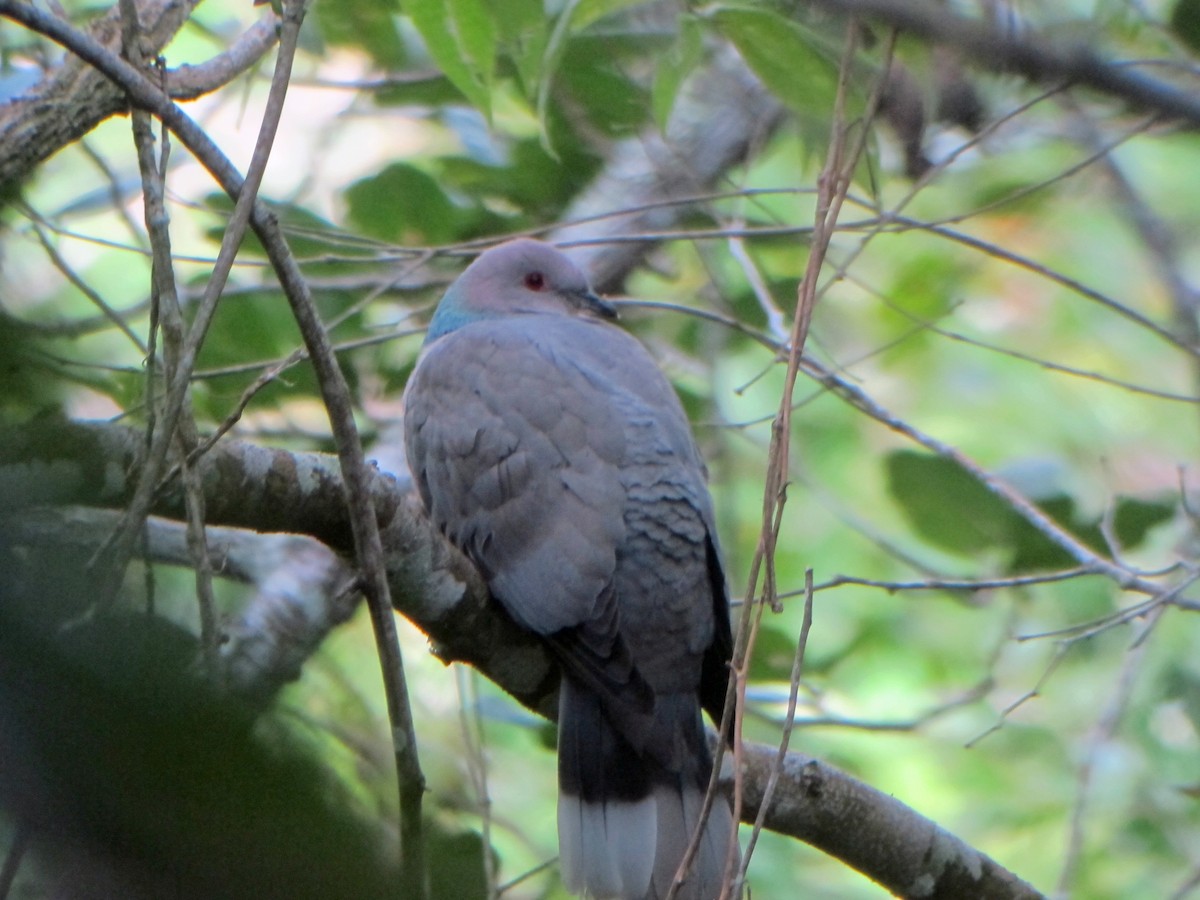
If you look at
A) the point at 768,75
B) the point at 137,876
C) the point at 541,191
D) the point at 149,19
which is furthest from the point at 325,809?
the point at 541,191

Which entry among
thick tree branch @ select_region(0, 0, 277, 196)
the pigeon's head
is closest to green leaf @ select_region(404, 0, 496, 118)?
thick tree branch @ select_region(0, 0, 277, 196)

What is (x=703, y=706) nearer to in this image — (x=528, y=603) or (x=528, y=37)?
(x=528, y=603)

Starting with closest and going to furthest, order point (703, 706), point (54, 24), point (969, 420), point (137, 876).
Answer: point (137, 876), point (54, 24), point (703, 706), point (969, 420)

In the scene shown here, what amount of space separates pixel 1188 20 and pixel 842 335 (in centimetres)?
495

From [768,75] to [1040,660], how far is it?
175 inches

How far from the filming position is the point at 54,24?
1700mm

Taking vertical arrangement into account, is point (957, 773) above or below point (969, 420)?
below

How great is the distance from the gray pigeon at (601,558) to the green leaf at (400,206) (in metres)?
0.68

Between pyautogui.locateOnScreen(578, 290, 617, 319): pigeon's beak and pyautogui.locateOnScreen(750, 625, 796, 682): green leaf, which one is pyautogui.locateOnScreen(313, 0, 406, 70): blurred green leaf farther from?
pyautogui.locateOnScreen(750, 625, 796, 682): green leaf

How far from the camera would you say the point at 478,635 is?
3.11 meters

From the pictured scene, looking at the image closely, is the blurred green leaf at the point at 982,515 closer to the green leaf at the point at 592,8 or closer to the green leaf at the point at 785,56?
the green leaf at the point at 785,56

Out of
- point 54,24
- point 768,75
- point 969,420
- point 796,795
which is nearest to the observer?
point 54,24

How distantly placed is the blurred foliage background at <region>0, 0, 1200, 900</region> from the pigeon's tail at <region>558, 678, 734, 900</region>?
0.19 meters

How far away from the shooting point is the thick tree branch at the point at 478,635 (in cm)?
226
